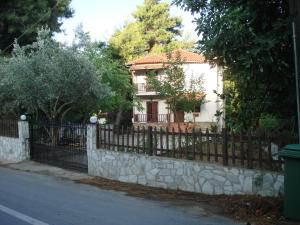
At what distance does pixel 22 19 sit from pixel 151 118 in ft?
74.2

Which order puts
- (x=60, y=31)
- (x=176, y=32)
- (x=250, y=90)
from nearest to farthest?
(x=250, y=90)
(x=60, y=31)
(x=176, y=32)

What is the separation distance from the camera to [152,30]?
191 feet

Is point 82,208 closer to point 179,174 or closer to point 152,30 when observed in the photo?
point 179,174

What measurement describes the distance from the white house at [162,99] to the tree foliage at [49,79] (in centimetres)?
2425

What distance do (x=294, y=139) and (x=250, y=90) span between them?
312cm

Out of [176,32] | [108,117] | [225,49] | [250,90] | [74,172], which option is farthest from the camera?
[176,32]

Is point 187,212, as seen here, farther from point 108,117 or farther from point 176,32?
point 176,32

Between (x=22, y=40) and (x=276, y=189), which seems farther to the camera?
(x=22, y=40)

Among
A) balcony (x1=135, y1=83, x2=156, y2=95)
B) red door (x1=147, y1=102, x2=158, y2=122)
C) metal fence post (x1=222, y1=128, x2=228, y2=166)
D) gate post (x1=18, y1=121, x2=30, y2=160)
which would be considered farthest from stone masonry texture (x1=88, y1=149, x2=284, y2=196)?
red door (x1=147, y1=102, x2=158, y2=122)

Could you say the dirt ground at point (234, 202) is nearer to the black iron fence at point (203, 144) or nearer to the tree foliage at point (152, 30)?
the black iron fence at point (203, 144)

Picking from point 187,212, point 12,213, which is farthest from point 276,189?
point 12,213

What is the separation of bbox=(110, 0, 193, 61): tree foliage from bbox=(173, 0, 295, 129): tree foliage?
147ft

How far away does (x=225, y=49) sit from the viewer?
9484 millimetres

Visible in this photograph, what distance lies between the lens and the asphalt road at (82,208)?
7574 millimetres
